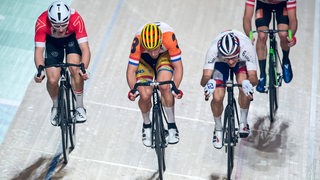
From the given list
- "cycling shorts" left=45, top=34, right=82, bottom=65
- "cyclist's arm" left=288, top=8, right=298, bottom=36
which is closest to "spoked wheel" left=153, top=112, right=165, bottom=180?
"cycling shorts" left=45, top=34, right=82, bottom=65

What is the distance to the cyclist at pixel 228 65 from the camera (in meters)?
9.10

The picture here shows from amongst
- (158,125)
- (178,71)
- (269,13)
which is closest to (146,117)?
(158,125)

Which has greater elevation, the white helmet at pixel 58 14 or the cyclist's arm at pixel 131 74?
the white helmet at pixel 58 14

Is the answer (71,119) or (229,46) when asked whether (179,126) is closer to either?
(71,119)

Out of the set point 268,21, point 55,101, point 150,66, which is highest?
point 268,21

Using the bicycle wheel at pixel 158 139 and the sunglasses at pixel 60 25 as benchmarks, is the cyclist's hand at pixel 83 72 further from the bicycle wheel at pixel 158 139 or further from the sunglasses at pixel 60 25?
the bicycle wheel at pixel 158 139

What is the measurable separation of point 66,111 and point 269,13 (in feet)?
8.30

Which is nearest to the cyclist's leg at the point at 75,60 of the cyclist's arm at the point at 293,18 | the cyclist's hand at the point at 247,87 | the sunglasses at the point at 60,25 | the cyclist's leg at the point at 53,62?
the cyclist's leg at the point at 53,62

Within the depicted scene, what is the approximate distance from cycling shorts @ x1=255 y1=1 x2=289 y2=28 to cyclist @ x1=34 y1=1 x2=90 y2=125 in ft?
6.73

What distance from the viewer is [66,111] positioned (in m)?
9.70

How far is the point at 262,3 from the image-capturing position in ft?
34.2

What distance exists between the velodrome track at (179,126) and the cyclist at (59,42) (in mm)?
569

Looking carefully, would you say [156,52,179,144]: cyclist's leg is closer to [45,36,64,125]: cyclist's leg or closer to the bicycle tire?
the bicycle tire

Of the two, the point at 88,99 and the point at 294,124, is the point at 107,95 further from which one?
the point at 294,124
